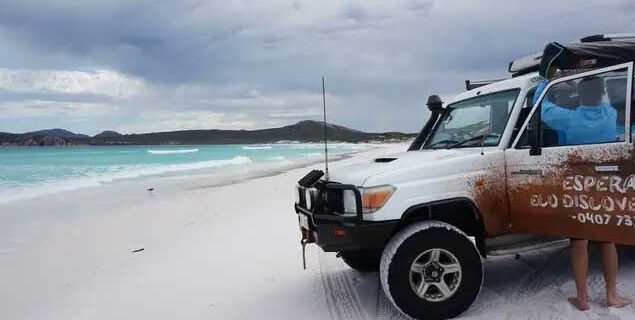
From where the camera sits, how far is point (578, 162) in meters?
4.25

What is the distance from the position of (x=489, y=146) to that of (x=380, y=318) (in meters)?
1.85

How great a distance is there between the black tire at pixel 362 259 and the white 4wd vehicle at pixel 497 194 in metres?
1.24

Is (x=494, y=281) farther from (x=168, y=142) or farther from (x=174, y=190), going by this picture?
(x=168, y=142)

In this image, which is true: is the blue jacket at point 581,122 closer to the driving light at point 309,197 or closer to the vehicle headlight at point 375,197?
the vehicle headlight at point 375,197

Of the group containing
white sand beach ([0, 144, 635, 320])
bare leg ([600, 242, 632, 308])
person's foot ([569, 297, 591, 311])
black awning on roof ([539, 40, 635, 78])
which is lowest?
white sand beach ([0, 144, 635, 320])

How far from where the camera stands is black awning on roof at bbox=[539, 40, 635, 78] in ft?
14.4

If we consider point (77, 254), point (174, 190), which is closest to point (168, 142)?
point (174, 190)

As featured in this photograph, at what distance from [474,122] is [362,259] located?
1.95 m

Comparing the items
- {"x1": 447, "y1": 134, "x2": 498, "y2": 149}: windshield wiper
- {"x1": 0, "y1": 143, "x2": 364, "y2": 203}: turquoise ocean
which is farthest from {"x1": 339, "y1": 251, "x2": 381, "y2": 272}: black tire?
{"x1": 0, "y1": 143, "x2": 364, "y2": 203}: turquoise ocean

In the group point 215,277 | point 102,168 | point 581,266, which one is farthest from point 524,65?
point 102,168

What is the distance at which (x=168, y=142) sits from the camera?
152750 millimetres

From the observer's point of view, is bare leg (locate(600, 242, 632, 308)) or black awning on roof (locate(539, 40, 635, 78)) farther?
bare leg (locate(600, 242, 632, 308))

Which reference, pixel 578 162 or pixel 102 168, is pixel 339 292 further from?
pixel 102 168

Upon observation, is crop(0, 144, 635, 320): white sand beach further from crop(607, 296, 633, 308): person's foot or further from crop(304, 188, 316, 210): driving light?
crop(304, 188, 316, 210): driving light
